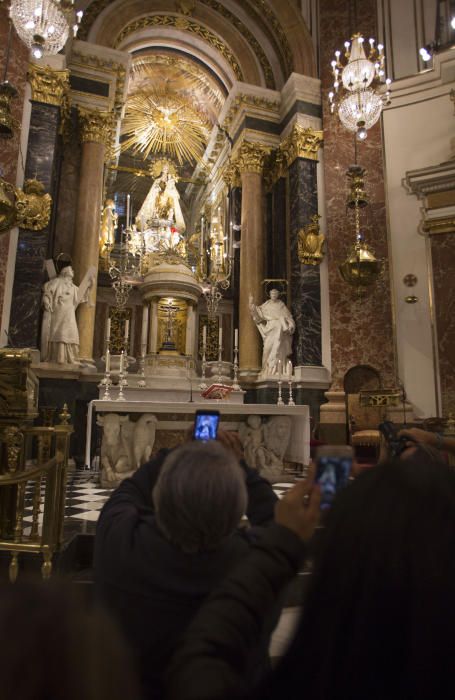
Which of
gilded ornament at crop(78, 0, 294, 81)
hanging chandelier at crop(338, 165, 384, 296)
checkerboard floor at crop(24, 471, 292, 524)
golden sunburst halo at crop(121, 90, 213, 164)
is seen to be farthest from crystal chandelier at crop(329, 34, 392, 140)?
golden sunburst halo at crop(121, 90, 213, 164)

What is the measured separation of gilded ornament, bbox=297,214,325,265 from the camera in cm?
948

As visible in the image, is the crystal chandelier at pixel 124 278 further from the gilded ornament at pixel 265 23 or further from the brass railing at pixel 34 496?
the brass railing at pixel 34 496

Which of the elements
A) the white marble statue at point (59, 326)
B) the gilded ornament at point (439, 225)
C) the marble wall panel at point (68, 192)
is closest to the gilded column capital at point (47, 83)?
the marble wall panel at point (68, 192)

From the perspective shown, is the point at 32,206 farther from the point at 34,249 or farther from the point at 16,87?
the point at 16,87

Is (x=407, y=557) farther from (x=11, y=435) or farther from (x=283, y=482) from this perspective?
(x=283, y=482)

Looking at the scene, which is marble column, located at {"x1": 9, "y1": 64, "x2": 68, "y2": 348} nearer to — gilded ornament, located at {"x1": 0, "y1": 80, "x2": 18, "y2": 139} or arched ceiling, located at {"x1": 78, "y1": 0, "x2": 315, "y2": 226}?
gilded ornament, located at {"x1": 0, "y1": 80, "x2": 18, "y2": 139}

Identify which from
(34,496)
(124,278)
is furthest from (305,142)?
(34,496)

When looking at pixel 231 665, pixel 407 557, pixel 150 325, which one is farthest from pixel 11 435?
pixel 150 325

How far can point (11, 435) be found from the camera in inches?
125

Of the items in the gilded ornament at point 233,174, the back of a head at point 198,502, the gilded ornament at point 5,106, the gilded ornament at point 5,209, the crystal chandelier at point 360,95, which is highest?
the gilded ornament at point 233,174

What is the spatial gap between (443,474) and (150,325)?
30.9 ft

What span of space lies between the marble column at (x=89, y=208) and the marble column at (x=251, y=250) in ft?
10.3

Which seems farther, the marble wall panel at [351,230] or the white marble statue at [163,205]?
the white marble statue at [163,205]

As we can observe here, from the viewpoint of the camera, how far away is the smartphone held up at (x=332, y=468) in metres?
0.91
